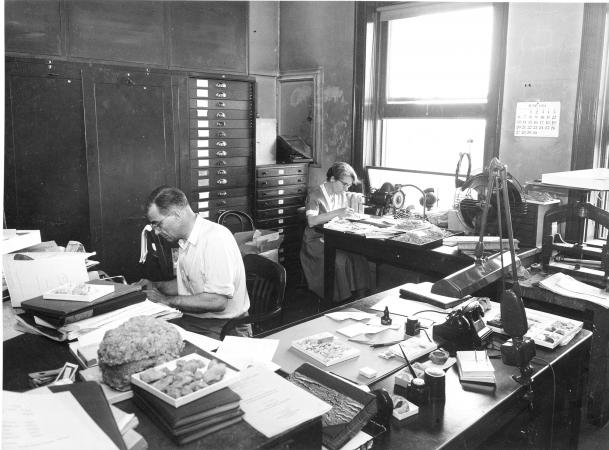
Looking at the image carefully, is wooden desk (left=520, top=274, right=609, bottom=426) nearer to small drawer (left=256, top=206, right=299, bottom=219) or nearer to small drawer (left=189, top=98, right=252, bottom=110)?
small drawer (left=256, top=206, right=299, bottom=219)

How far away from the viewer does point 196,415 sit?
1.11 metres

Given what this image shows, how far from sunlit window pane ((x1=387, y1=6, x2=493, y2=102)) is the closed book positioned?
3.87 m

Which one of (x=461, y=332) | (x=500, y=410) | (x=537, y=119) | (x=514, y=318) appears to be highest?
(x=537, y=119)

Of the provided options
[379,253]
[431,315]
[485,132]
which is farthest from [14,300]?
[485,132]

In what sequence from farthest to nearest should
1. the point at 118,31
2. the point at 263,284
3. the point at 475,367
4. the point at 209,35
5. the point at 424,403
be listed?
the point at 209,35
the point at 118,31
the point at 263,284
the point at 475,367
the point at 424,403

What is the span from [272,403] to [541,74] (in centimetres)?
352

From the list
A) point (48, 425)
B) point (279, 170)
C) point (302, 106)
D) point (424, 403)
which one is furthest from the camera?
point (302, 106)

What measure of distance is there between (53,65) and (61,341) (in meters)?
2.73

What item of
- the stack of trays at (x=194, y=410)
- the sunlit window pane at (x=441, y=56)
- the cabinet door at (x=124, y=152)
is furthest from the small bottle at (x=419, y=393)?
the sunlit window pane at (x=441, y=56)

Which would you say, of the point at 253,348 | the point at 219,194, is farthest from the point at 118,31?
the point at 253,348

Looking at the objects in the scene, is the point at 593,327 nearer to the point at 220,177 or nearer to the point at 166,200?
the point at 166,200

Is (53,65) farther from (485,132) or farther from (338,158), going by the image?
(485,132)

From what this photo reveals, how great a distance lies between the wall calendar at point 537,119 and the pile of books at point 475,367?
98.3 inches

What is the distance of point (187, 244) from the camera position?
105 inches
